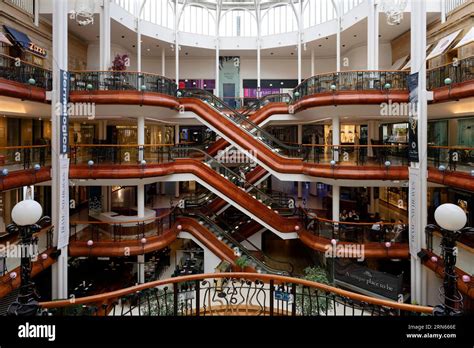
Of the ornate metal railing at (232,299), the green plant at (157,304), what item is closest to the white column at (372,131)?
the ornate metal railing at (232,299)

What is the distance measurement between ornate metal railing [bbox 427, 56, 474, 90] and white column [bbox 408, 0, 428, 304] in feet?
2.84

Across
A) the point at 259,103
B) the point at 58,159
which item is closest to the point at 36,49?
the point at 58,159

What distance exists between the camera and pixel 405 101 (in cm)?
1420

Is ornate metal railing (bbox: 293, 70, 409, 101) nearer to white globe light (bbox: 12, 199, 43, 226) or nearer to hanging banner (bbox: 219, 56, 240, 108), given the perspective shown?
white globe light (bbox: 12, 199, 43, 226)

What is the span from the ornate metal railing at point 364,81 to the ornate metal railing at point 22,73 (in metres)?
12.4

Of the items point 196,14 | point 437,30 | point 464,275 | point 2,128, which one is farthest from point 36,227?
point 196,14

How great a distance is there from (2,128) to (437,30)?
942 inches

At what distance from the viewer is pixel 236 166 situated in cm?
2055

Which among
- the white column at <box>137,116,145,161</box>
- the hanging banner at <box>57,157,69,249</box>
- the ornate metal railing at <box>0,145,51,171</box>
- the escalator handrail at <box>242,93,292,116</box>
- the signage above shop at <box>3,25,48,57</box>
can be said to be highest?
the signage above shop at <box>3,25,48,57</box>

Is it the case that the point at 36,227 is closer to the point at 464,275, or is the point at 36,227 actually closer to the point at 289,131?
the point at 464,275

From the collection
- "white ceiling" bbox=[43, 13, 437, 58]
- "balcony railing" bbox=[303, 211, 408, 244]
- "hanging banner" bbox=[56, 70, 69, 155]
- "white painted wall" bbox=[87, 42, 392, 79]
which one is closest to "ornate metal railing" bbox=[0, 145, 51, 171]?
"hanging banner" bbox=[56, 70, 69, 155]

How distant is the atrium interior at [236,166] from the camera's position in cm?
1245

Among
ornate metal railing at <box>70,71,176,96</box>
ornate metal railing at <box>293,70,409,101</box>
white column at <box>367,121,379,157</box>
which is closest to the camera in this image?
ornate metal railing at <box>293,70,409,101</box>

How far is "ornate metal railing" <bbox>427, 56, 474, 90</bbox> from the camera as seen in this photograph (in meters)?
11.8
